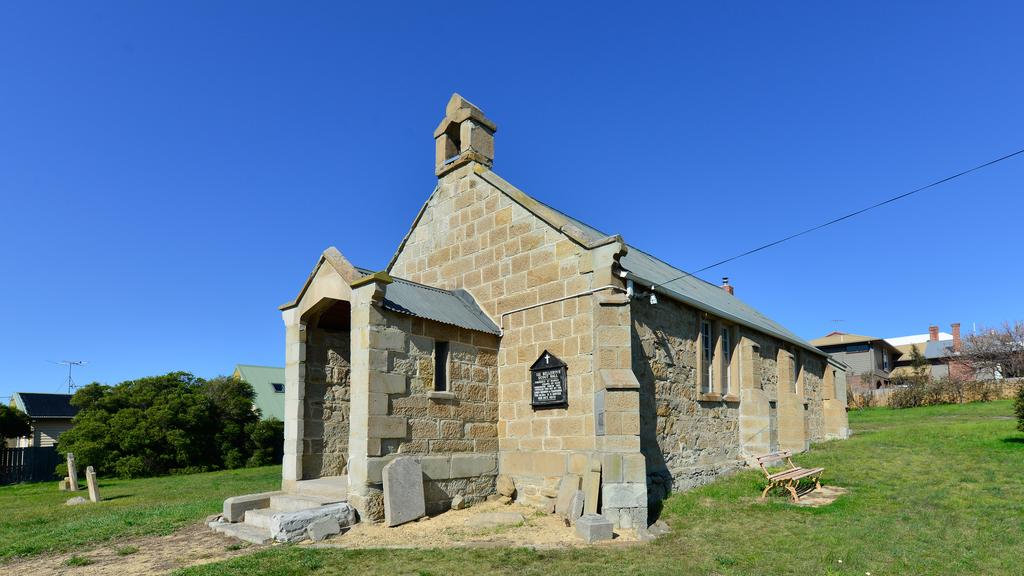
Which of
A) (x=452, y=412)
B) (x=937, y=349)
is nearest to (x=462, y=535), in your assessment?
(x=452, y=412)

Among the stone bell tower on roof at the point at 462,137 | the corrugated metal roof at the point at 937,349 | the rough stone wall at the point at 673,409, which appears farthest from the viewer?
the corrugated metal roof at the point at 937,349

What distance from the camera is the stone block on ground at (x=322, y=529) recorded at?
9.95 metres

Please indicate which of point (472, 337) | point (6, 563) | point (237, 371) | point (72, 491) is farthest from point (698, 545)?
point (237, 371)

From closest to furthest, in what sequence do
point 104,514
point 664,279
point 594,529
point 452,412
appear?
point 594,529, point 452,412, point 104,514, point 664,279

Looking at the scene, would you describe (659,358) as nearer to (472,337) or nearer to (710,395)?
(710,395)

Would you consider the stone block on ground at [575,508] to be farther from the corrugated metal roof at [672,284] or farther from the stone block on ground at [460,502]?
the corrugated metal roof at [672,284]

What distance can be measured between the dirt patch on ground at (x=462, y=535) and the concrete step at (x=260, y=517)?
4.97 ft

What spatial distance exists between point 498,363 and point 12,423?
1210 inches

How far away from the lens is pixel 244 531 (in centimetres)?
1055

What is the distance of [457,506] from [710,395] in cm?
644

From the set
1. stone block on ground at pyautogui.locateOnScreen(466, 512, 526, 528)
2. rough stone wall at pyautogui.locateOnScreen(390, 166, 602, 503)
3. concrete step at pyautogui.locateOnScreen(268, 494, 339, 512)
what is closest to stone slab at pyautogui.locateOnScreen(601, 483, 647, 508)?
rough stone wall at pyautogui.locateOnScreen(390, 166, 602, 503)

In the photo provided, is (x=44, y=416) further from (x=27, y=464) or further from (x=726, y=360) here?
(x=726, y=360)

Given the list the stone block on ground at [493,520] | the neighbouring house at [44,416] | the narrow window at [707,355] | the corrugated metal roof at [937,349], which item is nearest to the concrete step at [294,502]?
the stone block on ground at [493,520]

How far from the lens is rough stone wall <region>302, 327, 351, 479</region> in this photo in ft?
→ 44.2
